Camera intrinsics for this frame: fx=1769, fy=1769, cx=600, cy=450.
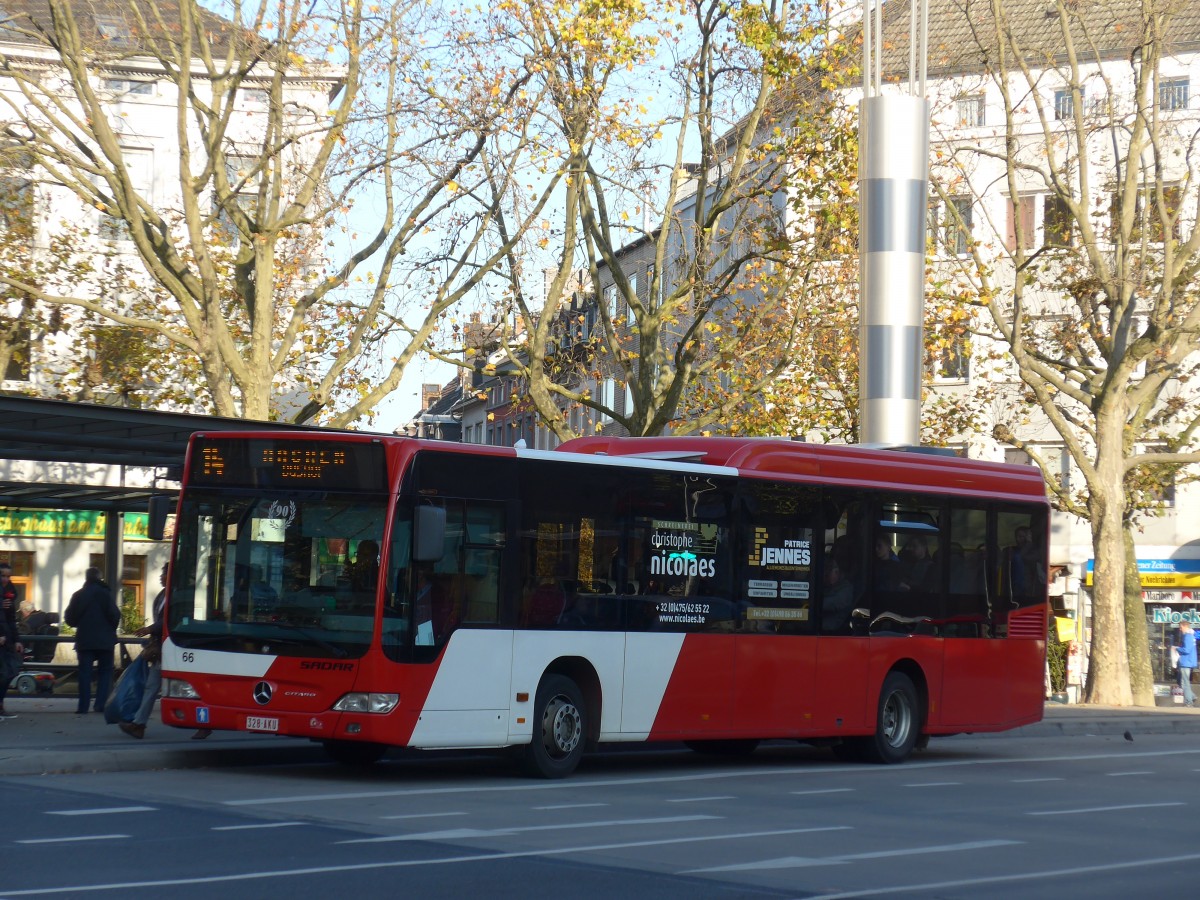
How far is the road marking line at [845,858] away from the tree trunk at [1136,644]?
69.4 ft

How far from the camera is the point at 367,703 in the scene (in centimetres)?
1387

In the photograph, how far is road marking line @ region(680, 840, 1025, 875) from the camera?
9.88m

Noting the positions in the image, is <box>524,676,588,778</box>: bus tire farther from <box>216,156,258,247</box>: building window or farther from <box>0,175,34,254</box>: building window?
<box>0,175,34,254</box>: building window

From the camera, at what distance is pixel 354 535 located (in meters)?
14.2

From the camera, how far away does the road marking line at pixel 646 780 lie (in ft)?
42.1

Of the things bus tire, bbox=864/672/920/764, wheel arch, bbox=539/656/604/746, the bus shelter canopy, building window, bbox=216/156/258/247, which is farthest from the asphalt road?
building window, bbox=216/156/258/247

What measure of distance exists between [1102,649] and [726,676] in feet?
51.3

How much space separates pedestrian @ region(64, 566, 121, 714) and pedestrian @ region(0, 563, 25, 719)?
0.78 m

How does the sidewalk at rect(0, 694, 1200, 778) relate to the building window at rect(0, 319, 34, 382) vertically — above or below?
below

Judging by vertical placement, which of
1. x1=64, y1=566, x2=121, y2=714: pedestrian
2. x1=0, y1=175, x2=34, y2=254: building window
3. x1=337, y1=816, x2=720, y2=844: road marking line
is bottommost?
x1=337, y1=816, x2=720, y2=844: road marking line

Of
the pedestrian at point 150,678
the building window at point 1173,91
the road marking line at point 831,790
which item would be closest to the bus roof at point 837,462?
the road marking line at point 831,790

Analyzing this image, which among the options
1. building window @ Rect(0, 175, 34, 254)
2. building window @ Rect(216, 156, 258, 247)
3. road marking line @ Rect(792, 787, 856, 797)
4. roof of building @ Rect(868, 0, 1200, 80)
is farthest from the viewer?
building window @ Rect(0, 175, 34, 254)

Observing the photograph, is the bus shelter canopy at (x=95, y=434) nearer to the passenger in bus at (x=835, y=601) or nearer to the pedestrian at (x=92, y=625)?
the pedestrian at (x=92, y=625)

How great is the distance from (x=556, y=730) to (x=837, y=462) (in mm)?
4755
